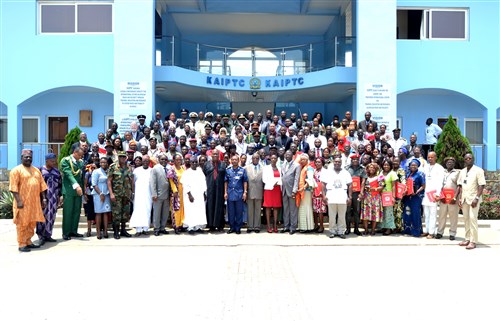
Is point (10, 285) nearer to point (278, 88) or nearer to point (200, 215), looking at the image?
point (200, 215)

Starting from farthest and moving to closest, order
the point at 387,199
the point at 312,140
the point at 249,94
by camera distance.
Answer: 1. the point at 249,94
2. the point at 312,140
3. the point at 387,199

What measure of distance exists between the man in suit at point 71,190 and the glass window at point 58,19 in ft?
27.3

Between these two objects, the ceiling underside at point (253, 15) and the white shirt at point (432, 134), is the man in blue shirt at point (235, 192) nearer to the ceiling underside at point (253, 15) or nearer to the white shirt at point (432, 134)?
the white shirt at point (432, 134)

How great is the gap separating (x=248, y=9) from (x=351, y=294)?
560 inches

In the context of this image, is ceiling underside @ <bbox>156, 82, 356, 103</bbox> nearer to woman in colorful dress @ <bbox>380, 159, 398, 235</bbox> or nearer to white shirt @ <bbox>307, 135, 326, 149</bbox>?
white shirt @ <bbox>307, 135, 326, 149</bbox>

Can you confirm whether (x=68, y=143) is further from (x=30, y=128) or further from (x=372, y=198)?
(x=372, y=198)

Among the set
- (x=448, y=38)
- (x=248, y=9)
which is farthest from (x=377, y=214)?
(x=248, y=9)

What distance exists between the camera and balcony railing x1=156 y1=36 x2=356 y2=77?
648 inches

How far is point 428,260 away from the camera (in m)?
8.16

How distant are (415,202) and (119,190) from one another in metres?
6.19

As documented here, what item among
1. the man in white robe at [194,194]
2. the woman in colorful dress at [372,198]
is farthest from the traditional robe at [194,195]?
the woman in colorful dress at [372,198]

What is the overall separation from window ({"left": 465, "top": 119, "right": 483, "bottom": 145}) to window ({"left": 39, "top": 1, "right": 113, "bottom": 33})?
13.3 metres

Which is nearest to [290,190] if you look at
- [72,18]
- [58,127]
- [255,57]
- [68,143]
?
[68,143]

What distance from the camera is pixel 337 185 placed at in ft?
33.8
